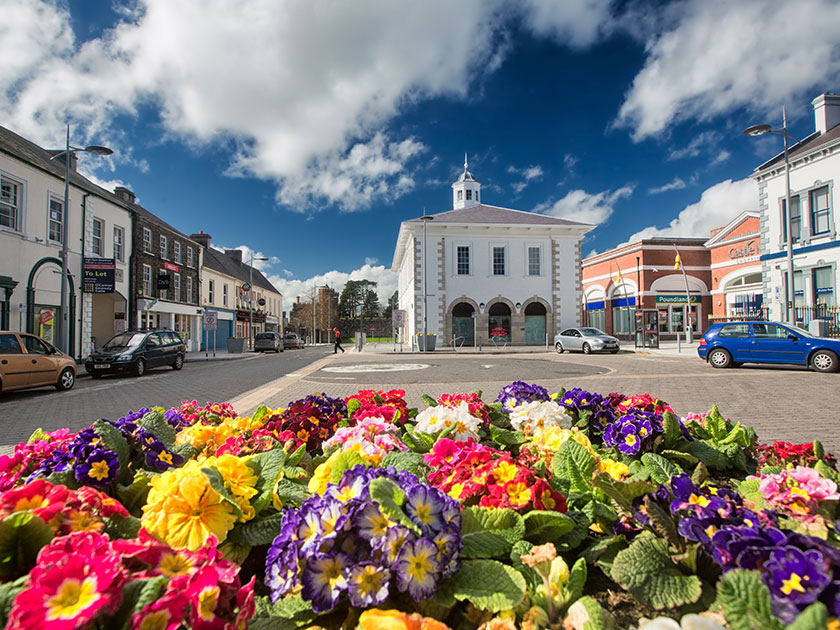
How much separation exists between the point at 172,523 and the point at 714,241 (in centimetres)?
4541

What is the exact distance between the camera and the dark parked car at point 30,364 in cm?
1032

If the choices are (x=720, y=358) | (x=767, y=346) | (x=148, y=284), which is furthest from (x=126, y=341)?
(x=767, y=346)

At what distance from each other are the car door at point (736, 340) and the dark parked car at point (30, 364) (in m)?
20.2

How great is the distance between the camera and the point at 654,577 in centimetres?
122

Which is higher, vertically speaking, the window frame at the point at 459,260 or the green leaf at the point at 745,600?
the window frame at the point at 459,260

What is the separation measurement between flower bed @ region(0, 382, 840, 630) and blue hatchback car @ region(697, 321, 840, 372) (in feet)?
51.1

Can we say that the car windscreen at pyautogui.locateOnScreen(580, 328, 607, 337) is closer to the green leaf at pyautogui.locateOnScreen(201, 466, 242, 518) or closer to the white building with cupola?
the white building with cupola

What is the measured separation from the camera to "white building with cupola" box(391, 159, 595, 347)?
3375 centimetres

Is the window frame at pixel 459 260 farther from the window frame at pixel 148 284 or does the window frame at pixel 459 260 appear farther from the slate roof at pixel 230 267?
the slate roof at pixel 230 267

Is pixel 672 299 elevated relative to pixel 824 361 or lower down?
elevated

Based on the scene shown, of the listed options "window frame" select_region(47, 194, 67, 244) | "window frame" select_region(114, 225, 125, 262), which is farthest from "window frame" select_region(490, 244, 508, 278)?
"window frame" select_region(47, 194, 67, 244)

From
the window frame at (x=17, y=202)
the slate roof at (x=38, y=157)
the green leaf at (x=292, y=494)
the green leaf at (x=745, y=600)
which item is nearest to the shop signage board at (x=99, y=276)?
the window frame at (x=17, y=202)

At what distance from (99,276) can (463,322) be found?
74.7 ft

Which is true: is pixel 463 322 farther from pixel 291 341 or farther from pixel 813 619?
pixel 813 619
